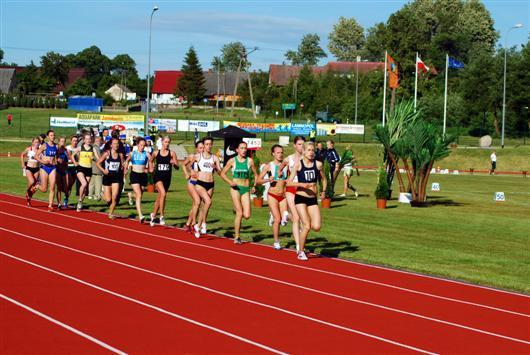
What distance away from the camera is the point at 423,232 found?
858 inches

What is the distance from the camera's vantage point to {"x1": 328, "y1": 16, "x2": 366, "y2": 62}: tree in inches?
6481

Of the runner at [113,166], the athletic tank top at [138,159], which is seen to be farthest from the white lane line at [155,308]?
the runner at [113,166]

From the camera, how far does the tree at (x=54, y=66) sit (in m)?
150

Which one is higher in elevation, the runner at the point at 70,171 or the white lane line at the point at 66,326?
the runner at the point at 70,171

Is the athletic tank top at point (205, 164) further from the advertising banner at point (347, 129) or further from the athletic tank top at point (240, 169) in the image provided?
the advertising banner at point (347, 129)

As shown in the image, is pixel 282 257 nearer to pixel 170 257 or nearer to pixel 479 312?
pixel 170 257

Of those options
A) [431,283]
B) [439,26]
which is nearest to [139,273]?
[431,283]

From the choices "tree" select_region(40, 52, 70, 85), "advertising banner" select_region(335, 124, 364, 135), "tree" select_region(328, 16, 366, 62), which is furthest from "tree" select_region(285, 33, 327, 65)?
"advertising banner" select_region(335, 124, 364, 135)

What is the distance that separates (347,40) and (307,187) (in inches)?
6079

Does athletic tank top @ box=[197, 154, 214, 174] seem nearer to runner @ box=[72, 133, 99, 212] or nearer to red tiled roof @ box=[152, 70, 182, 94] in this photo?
runner @ box=[72, 133, 99, 212]

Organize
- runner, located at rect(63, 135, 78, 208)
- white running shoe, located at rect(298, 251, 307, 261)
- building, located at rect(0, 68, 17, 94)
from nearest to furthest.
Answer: white running shoe, located at rect(298, 251, 307, 261) < runner, located at rect(63, 135, 78, 208) < building, located at rect(0, 68, 17, 94)

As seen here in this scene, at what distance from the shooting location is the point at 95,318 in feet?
33.5

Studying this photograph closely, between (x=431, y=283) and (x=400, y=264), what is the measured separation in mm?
1882


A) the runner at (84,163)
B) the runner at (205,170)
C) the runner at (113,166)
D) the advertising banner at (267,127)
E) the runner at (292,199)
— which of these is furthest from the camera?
the advertising banner at (267,127)
